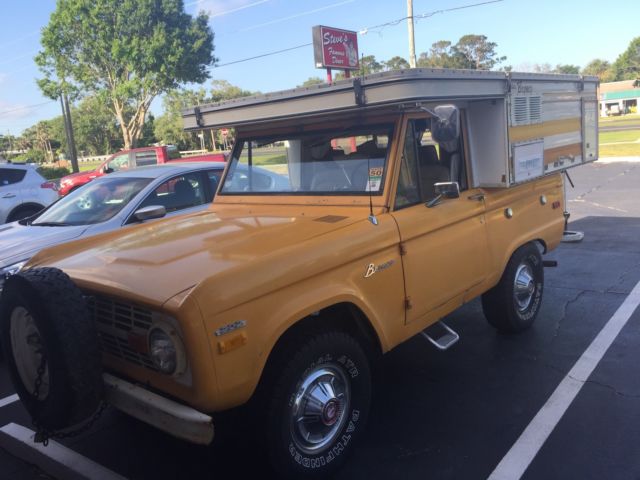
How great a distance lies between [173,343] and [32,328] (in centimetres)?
87

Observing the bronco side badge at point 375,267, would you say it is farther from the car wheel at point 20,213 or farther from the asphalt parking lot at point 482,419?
the car wheel at point 20,213

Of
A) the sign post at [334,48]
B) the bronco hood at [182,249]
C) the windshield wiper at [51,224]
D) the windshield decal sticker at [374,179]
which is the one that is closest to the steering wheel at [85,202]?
the windshield wiper at [51,224]

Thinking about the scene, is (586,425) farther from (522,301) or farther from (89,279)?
(89,279)

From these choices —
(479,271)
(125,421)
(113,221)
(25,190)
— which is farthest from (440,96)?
(25,190)

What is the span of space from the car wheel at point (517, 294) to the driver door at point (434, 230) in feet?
1.75

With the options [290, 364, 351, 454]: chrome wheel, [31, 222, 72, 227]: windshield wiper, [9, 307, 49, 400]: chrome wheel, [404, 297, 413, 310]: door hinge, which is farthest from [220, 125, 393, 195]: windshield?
[31, 222, 72, 227]: windshield wiper

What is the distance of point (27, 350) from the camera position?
2953 millimetres

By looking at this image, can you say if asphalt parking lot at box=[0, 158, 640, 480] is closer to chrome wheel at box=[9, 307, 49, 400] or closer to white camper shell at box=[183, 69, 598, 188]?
chrome wheel at box=[9, 307, 49, 400]

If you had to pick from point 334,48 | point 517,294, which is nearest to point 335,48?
point 334,48

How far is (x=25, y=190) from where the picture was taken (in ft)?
34.3

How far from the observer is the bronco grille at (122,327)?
2.68 meters

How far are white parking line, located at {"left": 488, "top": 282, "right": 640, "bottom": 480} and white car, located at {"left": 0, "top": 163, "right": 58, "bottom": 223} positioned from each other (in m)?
9.68

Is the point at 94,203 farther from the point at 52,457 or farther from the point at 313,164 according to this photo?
Result: the point at 52,457

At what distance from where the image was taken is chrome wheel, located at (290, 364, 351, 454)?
2936 millimetres
